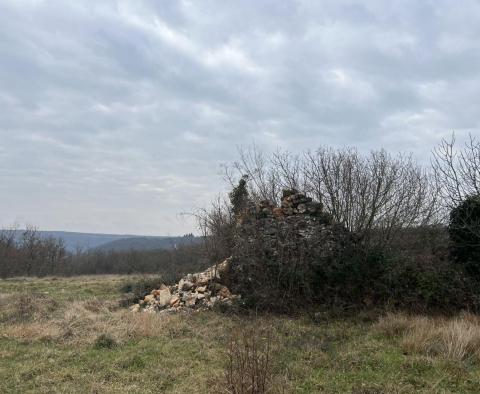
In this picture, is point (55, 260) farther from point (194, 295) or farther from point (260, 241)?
point (260, 241)

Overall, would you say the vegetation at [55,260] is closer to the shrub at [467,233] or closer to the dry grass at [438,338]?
the shrub at [467,233]

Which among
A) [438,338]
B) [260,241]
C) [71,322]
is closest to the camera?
[438,338]

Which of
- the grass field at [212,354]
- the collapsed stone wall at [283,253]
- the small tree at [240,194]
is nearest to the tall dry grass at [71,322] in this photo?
the grass field at [212,354]

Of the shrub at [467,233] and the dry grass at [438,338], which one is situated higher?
the shrub at [467,233]

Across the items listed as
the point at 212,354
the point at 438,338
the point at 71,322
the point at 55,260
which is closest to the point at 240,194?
the point at 71,322

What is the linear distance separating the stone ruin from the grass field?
2276mm

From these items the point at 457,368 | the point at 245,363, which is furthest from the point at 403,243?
the point at 245,363

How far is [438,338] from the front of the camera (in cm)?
757

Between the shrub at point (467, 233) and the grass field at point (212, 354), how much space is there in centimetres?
205

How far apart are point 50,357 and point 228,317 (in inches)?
187

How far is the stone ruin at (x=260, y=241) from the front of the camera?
12820mm

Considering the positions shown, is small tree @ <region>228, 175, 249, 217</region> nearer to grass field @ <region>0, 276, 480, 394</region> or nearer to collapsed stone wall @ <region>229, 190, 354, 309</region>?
collapsed stone wall @ <region>229, 190, 354, 309</region>

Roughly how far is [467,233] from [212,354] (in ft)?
24.8

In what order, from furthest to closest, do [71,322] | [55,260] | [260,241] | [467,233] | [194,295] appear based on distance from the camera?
[55,260] < [194,295] < [260,241] < [467,233] < [71,322]
